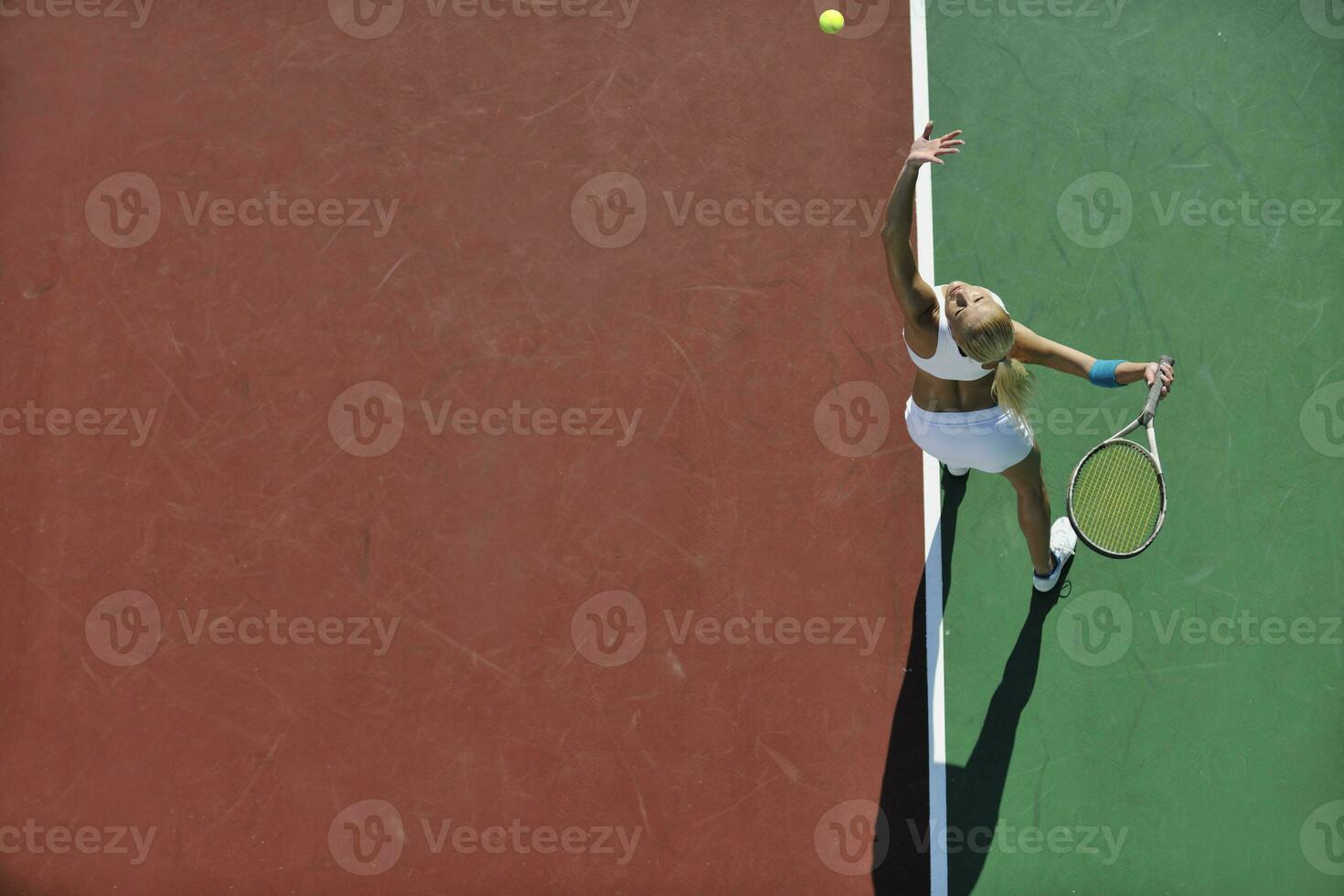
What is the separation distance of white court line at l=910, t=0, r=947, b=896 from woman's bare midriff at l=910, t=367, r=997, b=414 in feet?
3.53

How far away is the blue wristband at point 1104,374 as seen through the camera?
5.22m

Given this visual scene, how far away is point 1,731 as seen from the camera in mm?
6266

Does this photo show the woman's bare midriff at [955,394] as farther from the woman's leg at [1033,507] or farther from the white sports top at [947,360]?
the woman's leg at [1033,507]

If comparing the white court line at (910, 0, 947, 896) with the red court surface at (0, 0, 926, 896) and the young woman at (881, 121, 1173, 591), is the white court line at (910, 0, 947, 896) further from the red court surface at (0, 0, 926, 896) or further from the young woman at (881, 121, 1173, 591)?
the young woman at (881, 121, 1173, 591)

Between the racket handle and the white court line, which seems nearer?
the racket handle

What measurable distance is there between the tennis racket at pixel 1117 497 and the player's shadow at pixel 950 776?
1.02 metres

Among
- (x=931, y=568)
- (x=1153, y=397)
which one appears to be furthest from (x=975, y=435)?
(x=931, y=568)

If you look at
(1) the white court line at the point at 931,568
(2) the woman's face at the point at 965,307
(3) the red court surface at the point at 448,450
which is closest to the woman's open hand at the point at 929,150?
(2) the woman's face at the point at 965,307

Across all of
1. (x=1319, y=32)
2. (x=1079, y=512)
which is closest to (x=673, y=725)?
(x=1079, y=512)

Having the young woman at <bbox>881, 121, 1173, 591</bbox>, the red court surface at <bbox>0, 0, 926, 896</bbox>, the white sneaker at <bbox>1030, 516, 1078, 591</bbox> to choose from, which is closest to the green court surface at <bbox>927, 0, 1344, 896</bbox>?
the white sneaker at <bbox>1030, 516, 1078, 591</bbox>

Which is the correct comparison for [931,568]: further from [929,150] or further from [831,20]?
[831,20]

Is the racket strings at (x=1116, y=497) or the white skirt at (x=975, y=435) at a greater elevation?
the white skirt at (x=975, y=435)

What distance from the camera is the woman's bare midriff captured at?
5371mm

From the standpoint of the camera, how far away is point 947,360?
206 inches
